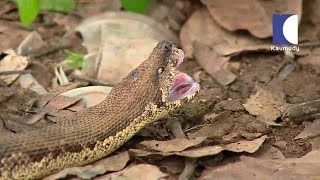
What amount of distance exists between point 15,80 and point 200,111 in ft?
6.39

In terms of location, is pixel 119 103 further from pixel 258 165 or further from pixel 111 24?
pixel 111 24

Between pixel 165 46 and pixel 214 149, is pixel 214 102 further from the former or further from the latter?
pixel 214 149

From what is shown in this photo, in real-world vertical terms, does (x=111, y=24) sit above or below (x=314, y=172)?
above

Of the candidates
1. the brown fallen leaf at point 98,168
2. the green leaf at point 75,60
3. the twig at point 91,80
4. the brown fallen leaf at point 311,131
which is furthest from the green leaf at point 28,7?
the brown fallen leaf at point 311,131

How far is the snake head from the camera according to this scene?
505cm

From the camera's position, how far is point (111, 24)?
7.11m

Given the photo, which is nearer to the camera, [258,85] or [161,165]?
[161,165]

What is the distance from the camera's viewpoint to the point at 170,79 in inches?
202

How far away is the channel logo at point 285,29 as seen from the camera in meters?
6.62

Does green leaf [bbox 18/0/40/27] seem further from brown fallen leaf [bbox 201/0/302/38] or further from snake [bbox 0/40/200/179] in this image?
brown fallen leaf [bbox 201/0/302/38]

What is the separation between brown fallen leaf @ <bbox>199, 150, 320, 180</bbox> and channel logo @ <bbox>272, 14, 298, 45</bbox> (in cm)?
221

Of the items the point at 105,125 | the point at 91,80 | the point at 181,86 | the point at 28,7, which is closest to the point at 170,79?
the point at 181,86

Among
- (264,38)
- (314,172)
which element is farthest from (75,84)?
(314,172)

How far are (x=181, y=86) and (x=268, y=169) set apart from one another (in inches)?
44.9
